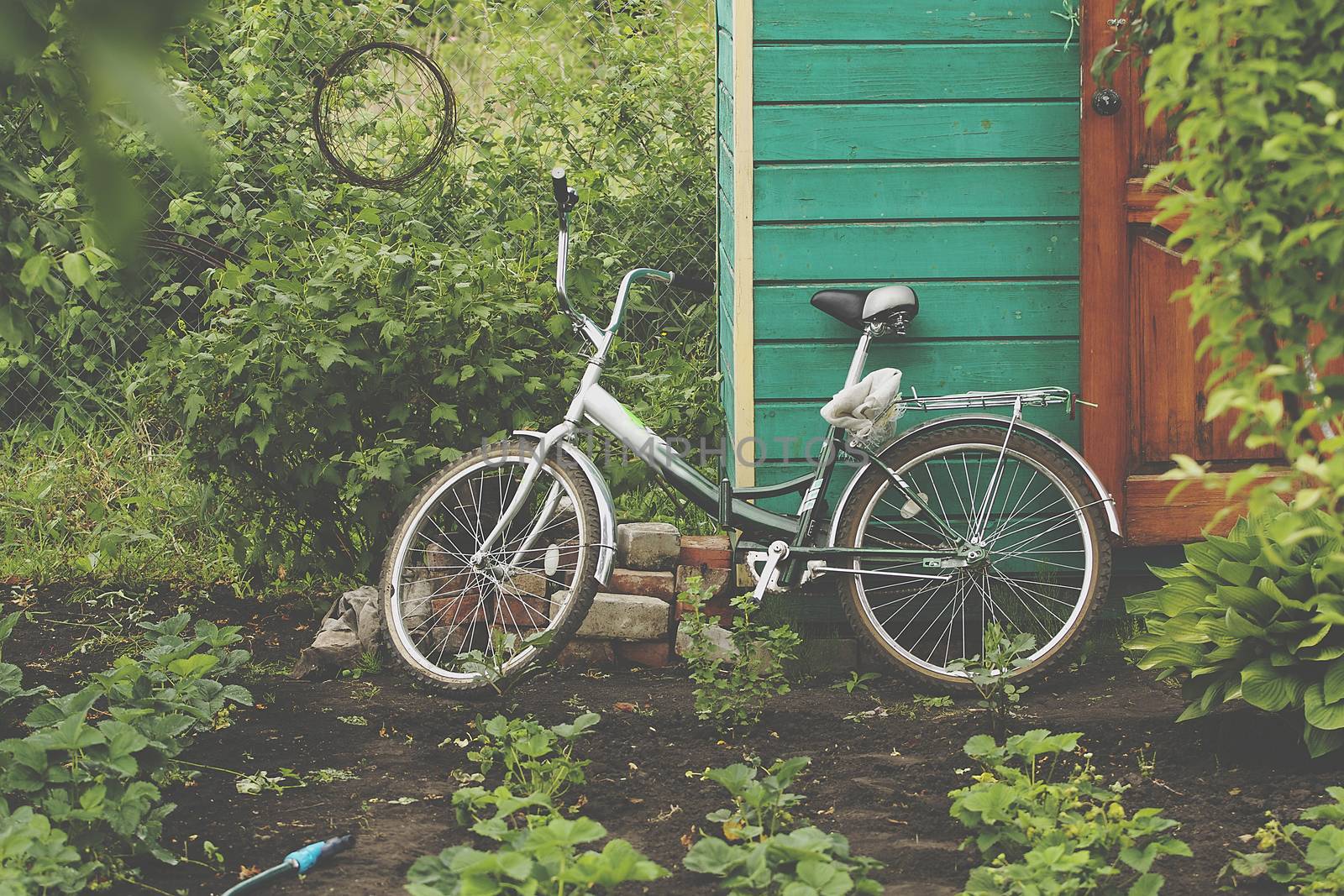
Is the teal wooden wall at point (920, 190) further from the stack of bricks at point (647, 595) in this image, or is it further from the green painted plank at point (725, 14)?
the stack of bricks at point (647, 595)

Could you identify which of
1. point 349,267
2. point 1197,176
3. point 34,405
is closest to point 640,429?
point 349,267

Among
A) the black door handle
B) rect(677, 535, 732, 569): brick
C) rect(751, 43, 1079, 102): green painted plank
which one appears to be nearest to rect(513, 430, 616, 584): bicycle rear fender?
rect(677, 535, 732, 569): brick

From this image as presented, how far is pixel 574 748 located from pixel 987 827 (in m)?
1.16

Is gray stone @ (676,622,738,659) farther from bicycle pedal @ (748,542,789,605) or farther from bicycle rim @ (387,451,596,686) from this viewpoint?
bicycle rim @ (387,451,596,686)

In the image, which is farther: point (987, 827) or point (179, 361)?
point (179, 361)

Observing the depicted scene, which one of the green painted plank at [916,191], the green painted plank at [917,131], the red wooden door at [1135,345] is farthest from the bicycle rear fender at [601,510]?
the red wooden door at [1135,345]

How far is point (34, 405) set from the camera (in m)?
6.37

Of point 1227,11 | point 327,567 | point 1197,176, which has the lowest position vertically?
point 327,567

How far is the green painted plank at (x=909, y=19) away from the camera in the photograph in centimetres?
430

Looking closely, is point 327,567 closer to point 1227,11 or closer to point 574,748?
point 574,748

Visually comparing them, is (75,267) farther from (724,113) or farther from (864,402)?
(724,113)

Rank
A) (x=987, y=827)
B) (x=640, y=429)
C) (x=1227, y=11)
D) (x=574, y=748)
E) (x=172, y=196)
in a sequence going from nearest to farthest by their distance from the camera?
(x=1227, y=11) < (x=987, y=827) < (x=574, y=748) < (x=640, y=429) < (x=172, y=196)

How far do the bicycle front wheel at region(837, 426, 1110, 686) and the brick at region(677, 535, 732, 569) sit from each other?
469 mm

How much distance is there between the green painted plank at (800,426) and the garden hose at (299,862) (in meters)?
1.93
